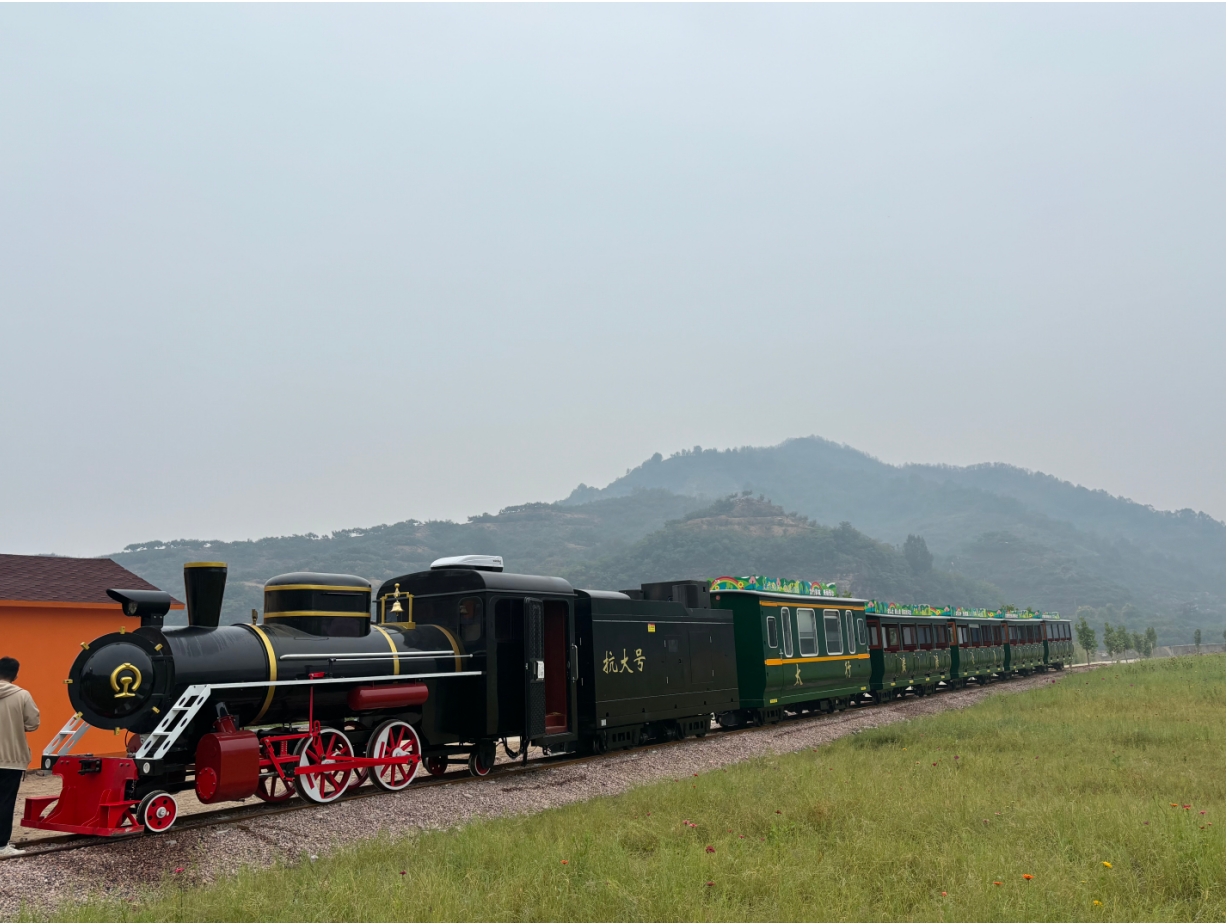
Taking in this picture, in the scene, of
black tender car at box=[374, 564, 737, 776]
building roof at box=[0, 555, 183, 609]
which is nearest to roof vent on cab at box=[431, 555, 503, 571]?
black tender car at box=[374, 564, 737, 776]

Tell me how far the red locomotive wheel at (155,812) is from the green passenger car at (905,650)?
2117 centimetres

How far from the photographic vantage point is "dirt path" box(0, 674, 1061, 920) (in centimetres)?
796

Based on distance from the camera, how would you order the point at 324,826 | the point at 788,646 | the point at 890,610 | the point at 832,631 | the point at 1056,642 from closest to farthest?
the point at 324,826 < the point at 788,646 < the point at 832,631 < the point at 890,610 < the point at 1056,642

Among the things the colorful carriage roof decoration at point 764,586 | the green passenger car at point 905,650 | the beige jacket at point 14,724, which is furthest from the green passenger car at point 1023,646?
the beige jacket at point 14,724

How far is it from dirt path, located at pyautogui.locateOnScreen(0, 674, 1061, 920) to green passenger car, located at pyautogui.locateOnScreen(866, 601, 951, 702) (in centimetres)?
1118

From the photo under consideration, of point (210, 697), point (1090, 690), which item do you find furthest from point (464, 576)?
point (1090, 690)

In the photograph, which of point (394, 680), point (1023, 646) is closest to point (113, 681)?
point (394, 680)

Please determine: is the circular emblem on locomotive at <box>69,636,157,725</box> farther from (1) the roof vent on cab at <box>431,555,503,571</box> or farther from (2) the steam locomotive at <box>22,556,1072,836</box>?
(1) the roof vent on cab at <box>431,555,503,571</box>

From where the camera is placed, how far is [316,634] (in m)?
12.0

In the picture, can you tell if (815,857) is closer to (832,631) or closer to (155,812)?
(155,812)

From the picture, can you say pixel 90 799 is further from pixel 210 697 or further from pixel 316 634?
pixel 316 634

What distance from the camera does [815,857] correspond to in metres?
8.35

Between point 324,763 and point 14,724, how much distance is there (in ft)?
11.2

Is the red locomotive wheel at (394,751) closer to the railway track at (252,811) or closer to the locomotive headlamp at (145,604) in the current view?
the railway track at (252,811)
